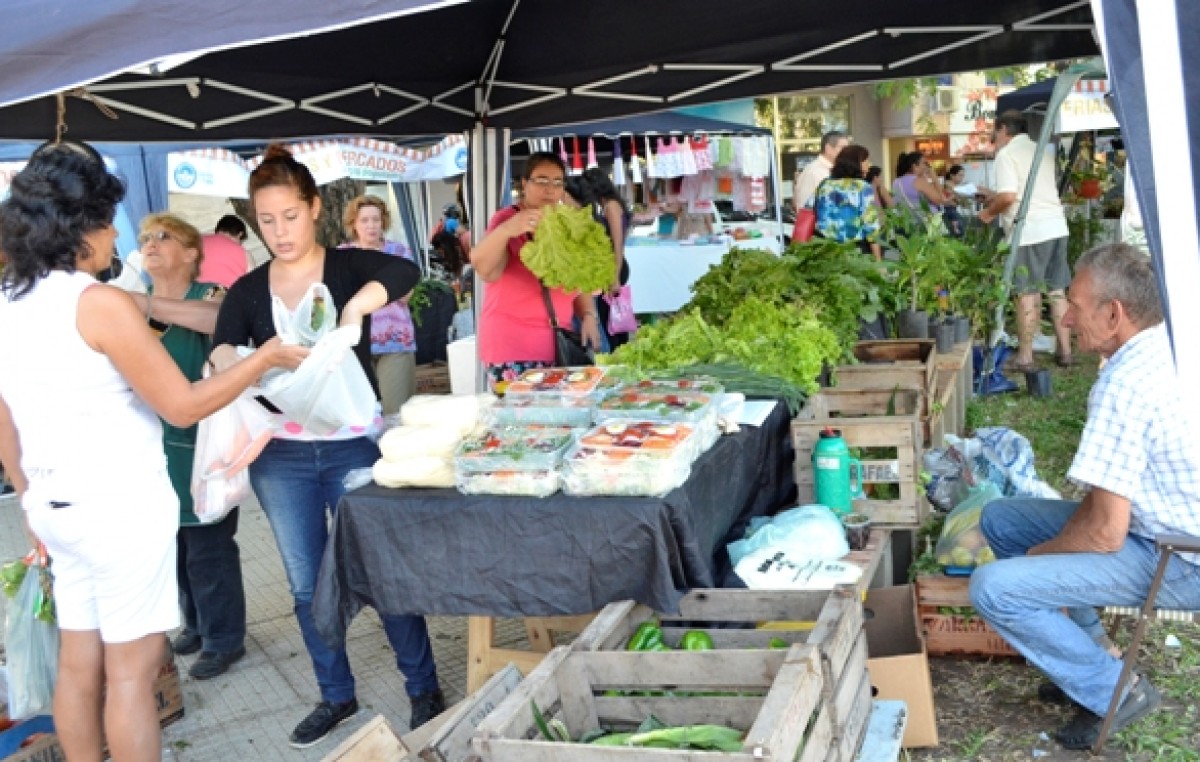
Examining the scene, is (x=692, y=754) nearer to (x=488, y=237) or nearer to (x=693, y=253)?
(x=488, y=237)

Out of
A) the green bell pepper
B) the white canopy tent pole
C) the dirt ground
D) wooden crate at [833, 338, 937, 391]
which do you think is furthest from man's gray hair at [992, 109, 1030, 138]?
the green bell pepper

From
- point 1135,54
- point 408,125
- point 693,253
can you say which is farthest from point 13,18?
point 693,253

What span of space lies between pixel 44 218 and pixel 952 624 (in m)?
3.32

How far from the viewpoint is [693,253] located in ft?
39.9

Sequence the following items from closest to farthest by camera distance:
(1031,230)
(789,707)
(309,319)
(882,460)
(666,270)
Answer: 1. (789,707)
2. (309,319)
3. (882,460)
4. (1031,230)
5. (666,270)

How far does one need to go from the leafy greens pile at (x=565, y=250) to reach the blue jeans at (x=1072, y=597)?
2.05 m

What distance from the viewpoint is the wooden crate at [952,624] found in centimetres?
414

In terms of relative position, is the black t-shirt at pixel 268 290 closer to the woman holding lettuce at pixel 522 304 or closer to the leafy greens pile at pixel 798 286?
the woman holding lettuce at pixel 522 304

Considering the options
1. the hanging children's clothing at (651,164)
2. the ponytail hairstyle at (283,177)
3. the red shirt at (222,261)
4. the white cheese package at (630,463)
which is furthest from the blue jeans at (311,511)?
the hanging children's clothing at (651,164)

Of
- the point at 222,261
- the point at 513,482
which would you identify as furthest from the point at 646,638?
the point at 222,261

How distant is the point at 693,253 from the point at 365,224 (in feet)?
15.5

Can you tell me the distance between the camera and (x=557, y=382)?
3.92 m

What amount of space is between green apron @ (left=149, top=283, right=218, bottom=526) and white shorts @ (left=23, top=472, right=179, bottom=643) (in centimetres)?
126

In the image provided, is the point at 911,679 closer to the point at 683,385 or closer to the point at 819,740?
the point at 819,740
